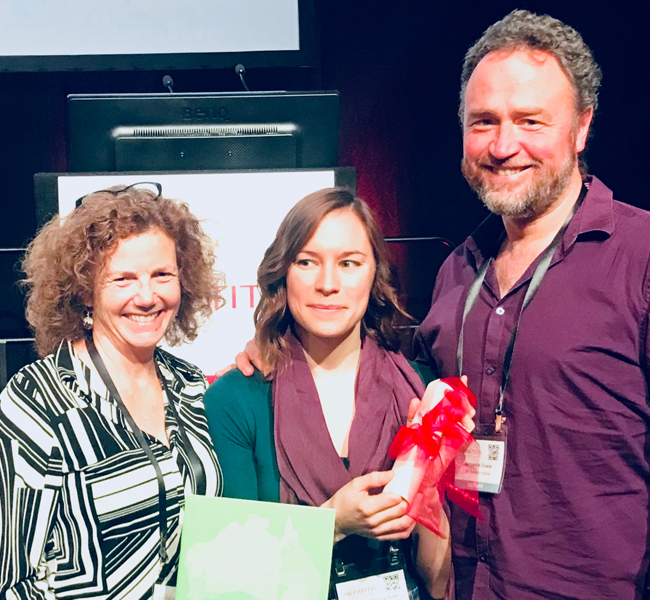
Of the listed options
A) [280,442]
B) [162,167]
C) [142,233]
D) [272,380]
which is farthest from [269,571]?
[162,167]

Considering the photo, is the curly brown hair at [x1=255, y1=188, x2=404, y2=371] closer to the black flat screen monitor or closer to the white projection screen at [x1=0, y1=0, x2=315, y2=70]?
the black flat screen monitor

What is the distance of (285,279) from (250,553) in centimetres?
60

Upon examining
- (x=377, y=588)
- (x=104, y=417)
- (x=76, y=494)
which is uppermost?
(x=104, y=417)

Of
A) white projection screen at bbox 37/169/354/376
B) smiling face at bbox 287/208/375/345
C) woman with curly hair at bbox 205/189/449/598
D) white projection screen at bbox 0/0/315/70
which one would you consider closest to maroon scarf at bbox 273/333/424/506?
woman with curly hair at bbox 205/189/449/598

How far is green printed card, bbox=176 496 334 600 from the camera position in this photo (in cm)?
140

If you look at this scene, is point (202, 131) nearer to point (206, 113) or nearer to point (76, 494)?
point (206, 113)

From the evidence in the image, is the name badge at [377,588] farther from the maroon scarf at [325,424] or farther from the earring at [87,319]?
the earring at [87,319]

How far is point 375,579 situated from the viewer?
158cm

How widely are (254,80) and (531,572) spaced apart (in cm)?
267

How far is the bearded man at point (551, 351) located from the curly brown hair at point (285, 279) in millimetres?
237

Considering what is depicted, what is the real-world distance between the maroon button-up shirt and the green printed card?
0.52 m

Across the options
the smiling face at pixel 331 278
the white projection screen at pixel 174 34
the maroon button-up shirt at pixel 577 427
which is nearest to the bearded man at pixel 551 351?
the maroon button-up shirt at pixel 577 427

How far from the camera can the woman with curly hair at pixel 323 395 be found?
1.57 m

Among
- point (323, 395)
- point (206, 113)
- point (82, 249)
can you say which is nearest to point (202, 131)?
point (206, 113)
